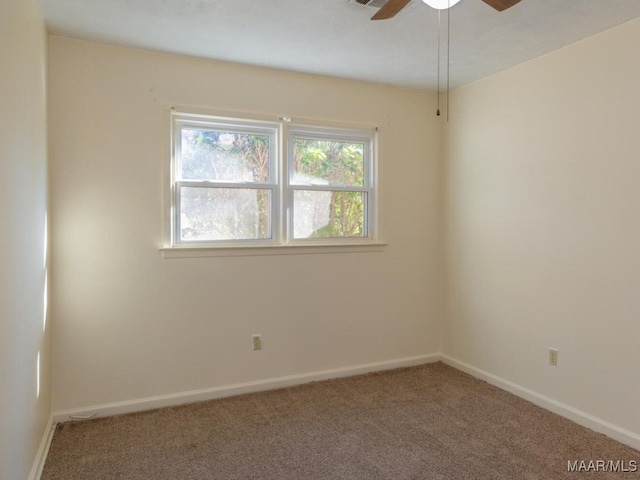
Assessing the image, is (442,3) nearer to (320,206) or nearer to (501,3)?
(501,3)

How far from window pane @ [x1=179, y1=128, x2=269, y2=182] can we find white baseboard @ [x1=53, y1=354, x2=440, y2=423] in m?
1.58

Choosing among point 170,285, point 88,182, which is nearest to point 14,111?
point 88,182

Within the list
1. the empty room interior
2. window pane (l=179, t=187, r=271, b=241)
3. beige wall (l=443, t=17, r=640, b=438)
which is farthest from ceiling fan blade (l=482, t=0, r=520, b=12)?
window pane (l=179, t=187, r=271, b=241)

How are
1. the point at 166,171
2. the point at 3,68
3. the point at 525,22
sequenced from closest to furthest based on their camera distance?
the point at 3,68, the point at 525,22, the point at 166,171

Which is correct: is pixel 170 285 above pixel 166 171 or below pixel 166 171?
below

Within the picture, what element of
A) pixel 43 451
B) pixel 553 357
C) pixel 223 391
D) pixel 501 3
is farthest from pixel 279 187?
pixel 553 357

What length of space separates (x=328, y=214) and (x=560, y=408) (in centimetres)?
219

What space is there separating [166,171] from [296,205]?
40.6 inches

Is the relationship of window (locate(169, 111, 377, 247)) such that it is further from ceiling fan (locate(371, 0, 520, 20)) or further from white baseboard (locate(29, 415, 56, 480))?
ceiling fan (locate(371, 0, 520, 20))

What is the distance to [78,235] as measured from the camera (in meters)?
2.74

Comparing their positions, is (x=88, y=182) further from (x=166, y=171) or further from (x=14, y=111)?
(x=14, y=111)

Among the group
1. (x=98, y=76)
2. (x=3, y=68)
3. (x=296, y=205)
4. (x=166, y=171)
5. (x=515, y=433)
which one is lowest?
(x=515, y=433)

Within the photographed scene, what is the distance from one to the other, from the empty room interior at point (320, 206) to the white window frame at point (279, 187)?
2 cm

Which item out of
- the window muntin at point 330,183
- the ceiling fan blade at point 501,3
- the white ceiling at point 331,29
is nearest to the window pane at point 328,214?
the window muntin at point 330,183
